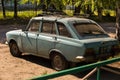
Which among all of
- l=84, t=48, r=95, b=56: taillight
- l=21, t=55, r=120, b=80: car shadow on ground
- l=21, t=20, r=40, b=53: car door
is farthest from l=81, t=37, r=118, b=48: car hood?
l=21, t=20, r=40, b=53: car door

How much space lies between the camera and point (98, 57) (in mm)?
8586

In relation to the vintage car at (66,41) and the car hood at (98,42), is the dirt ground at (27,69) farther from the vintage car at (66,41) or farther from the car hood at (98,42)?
the car hood at (98,42)

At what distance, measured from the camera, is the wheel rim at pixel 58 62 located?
888cm

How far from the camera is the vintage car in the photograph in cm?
841

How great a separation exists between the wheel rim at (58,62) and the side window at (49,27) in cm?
85

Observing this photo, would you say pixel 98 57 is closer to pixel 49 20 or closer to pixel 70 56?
pixel 70 56

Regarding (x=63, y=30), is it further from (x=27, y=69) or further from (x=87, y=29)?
(x=27, y=69)

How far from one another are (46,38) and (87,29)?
1.27 m

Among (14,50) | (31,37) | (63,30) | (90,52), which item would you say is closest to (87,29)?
(63,30)

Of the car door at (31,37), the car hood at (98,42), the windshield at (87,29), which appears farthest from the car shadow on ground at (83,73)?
the windshield at (87,29)

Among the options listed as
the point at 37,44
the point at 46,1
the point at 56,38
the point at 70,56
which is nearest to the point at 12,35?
the point at 37,44

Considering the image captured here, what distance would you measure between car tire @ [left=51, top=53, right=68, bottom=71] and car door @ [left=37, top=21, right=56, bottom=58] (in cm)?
31

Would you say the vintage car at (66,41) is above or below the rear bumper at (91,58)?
above

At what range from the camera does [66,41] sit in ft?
28.7
